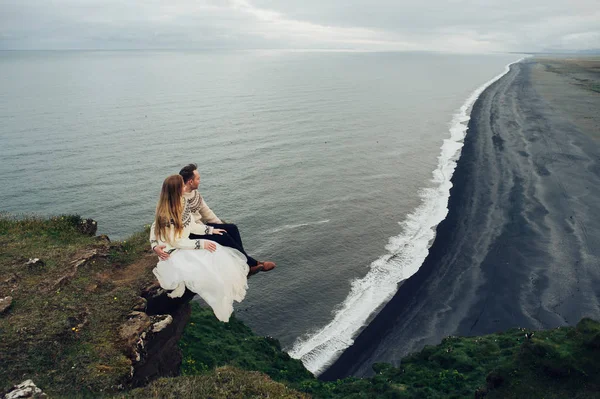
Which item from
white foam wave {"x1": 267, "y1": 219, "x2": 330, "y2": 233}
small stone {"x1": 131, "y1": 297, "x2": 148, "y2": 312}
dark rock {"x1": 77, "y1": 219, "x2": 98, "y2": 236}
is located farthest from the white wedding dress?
white foam wave {"x1": 267, "y1": 219, "x2": 330, "y2": 233}

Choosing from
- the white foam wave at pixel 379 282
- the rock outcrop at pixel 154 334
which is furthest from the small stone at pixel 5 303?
the white foam wave at pixel 379 282

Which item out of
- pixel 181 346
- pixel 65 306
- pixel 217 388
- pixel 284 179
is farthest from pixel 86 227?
pixel 284 179

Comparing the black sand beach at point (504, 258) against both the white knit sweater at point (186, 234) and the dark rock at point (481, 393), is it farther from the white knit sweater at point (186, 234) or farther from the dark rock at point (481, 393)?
the white knit sweater at point (186, 234)

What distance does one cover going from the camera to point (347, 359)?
18.8 meters

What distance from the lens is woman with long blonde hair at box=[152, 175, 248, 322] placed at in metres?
9.65

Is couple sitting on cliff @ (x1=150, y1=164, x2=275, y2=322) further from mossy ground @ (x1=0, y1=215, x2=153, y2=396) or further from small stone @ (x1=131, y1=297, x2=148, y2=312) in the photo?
mossy ground @ (x1=0, y1=215, x2=153, y2=396)

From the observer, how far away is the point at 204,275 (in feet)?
32.1

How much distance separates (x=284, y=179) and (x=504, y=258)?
2296cm

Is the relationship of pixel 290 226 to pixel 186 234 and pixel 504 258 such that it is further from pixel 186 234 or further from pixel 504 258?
pixel 186 234

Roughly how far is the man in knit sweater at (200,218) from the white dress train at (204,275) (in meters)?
0.35

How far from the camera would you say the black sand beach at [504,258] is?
20031 millimetres

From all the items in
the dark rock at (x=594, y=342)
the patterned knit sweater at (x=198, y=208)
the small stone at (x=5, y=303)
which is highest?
the patterned knit sweater at (x=198, y=208)

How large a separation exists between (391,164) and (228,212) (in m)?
22.5

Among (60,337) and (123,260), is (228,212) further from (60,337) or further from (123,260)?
(60,337)
